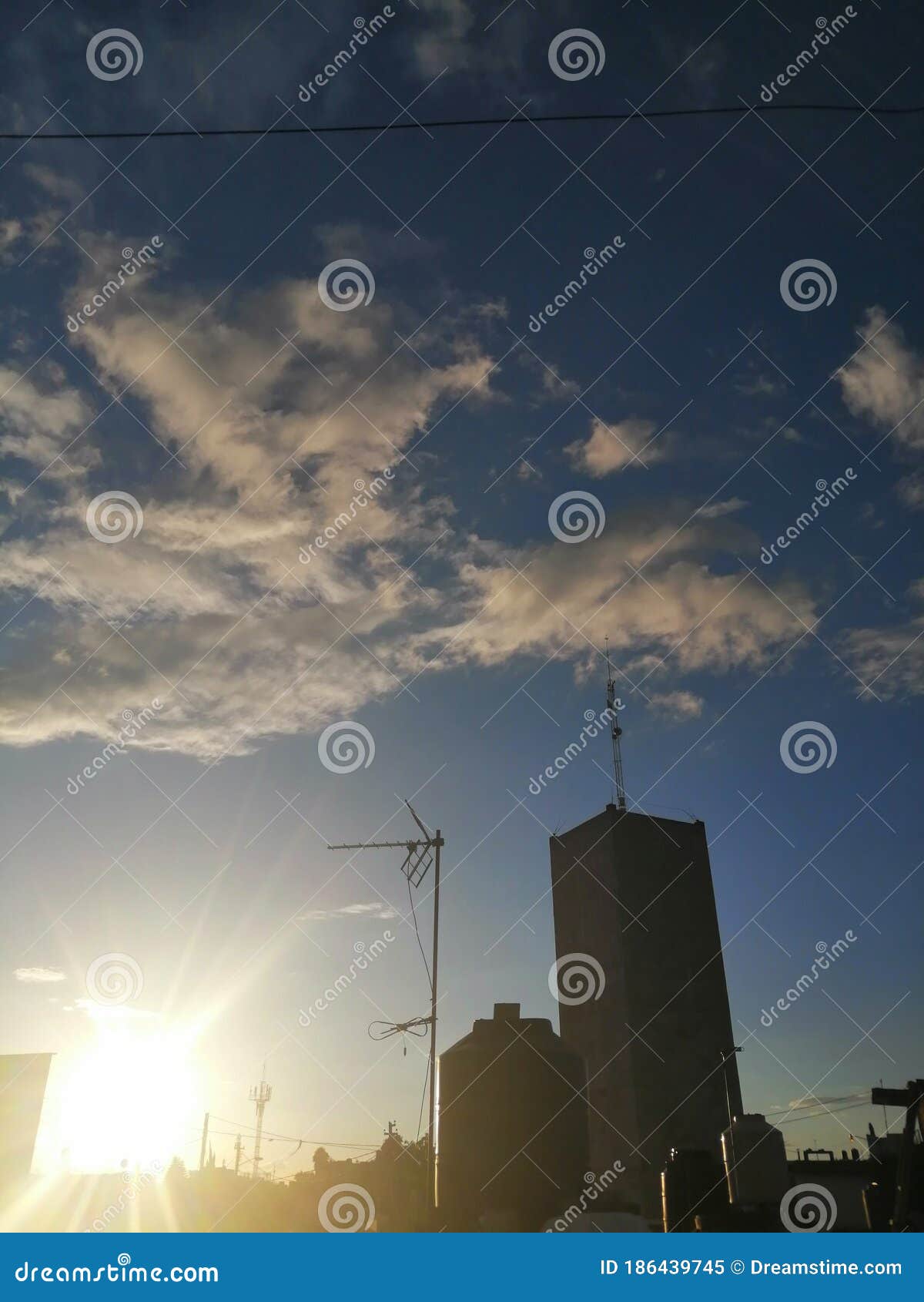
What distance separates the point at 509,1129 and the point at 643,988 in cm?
2906

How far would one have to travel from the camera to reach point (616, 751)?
61.3 meters

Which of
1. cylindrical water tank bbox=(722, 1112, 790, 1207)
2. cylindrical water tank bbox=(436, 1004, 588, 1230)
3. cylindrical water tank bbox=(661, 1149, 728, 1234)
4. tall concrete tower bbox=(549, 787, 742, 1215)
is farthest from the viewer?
tall concrete tower bbox=(549, 787, 742, 1215)

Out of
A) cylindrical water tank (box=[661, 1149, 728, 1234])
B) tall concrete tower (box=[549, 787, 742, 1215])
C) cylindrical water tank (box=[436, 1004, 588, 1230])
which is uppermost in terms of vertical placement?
tall concrete tower (box=[549, 787, 742, 1215])

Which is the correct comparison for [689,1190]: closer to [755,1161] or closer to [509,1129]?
[755,1161]

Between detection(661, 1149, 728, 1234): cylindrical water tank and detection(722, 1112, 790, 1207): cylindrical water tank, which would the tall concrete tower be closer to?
detection(722, 1112, 790, 1207): cylindrical water tank

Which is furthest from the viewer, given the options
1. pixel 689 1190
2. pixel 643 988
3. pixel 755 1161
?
pixel 643 988

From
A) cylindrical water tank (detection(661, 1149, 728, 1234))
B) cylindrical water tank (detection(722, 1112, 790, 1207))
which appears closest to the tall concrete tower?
cylindrical water tank (detection(722, 1112, 790, 1207))

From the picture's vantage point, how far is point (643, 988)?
55562 mm

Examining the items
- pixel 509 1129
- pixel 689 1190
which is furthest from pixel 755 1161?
pixel 509 1129

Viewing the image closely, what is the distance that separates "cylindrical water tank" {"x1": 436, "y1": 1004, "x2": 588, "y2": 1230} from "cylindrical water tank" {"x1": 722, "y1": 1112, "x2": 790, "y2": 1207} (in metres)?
9.05

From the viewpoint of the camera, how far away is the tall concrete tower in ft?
168

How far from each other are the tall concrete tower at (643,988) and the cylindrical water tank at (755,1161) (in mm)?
31469

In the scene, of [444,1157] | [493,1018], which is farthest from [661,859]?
[444,1157]
